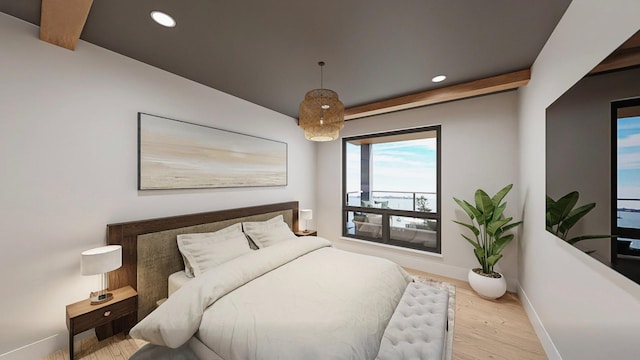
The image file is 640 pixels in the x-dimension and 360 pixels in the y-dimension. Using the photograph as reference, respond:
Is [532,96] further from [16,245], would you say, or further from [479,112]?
[16,245]

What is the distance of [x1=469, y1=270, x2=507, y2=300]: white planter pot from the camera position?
2.62 m

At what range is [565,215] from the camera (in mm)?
1495

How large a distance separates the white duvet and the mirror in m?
1.28

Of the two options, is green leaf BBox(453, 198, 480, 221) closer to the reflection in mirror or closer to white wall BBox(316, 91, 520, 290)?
white wall BBox(316, 91, 520, 290)

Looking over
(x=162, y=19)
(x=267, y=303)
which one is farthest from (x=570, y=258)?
(x=162, y=19)

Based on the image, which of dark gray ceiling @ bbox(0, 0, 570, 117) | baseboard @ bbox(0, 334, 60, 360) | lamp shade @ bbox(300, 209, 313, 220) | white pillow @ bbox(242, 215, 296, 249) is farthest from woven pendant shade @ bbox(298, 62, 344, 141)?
baseboard @ bbox(0, 334, 60, 360)

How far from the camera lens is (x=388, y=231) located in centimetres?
398

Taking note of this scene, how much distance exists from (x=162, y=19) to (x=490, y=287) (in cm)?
421

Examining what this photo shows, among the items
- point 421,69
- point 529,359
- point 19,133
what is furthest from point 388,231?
point 19,133

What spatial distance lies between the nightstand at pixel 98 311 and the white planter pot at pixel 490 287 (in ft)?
12.0

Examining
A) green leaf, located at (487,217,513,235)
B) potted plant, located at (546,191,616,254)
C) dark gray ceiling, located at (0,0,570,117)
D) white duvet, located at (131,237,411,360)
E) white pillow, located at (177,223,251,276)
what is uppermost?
dark gray ceiling, located at (0,0,570,117)

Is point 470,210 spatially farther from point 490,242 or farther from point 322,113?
point 322,113

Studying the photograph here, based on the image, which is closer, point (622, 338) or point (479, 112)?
point (622, 338)

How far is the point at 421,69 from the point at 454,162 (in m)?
1.53
